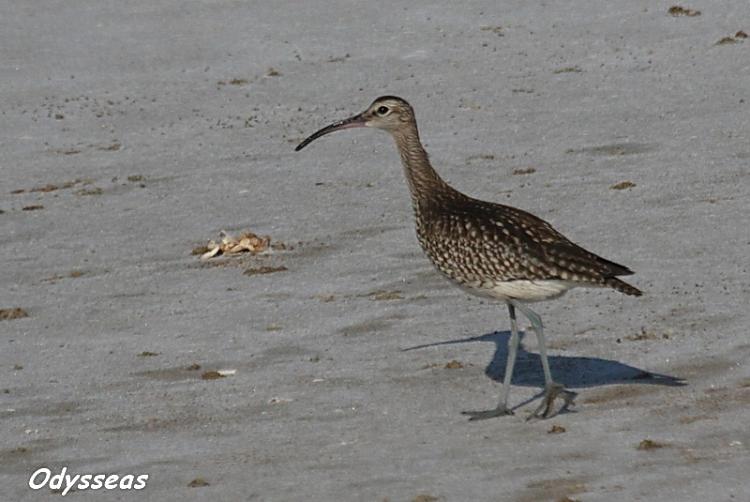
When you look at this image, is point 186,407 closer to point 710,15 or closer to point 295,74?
point 295,74

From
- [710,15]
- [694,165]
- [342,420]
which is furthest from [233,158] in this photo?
[342,420]

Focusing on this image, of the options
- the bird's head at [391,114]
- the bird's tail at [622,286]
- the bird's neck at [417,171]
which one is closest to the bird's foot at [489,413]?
the bird's tail at [622,286]

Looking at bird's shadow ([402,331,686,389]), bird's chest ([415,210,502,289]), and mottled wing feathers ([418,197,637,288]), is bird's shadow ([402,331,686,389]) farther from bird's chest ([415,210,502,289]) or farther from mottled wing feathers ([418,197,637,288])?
bird's chest ([415,210,502,289])

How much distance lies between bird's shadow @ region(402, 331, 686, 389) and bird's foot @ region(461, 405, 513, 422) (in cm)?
77

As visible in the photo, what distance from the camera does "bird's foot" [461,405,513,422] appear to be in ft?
40.1

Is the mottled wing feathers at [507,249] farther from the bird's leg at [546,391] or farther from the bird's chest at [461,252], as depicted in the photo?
the bird's leg at [546,391]

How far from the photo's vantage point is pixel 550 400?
12.2m

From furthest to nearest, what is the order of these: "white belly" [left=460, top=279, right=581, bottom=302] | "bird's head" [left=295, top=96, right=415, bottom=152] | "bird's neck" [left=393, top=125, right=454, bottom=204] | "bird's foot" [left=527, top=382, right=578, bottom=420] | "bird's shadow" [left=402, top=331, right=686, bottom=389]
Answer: "bird's head" [left=295, top=96, right=415, bottom=152]
"bird's neck" [left=393, top=125, right=454, bottom=204]
"bird's shadow" [left=402, top=331, right=686, bottom=389]
"white belly" [left=460, top=279, right=581, bottom=302]
"bird's foot" [left=527, top=382, right=578, bottom=420]

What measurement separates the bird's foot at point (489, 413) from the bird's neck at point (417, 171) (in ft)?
5.99

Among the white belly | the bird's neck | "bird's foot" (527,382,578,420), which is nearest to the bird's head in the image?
the bird's neck

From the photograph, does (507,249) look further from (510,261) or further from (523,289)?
(523,289)

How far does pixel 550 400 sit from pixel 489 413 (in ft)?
1.43

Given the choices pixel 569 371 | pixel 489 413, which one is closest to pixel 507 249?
pixel 489 413

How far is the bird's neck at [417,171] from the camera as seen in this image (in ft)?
43.9
